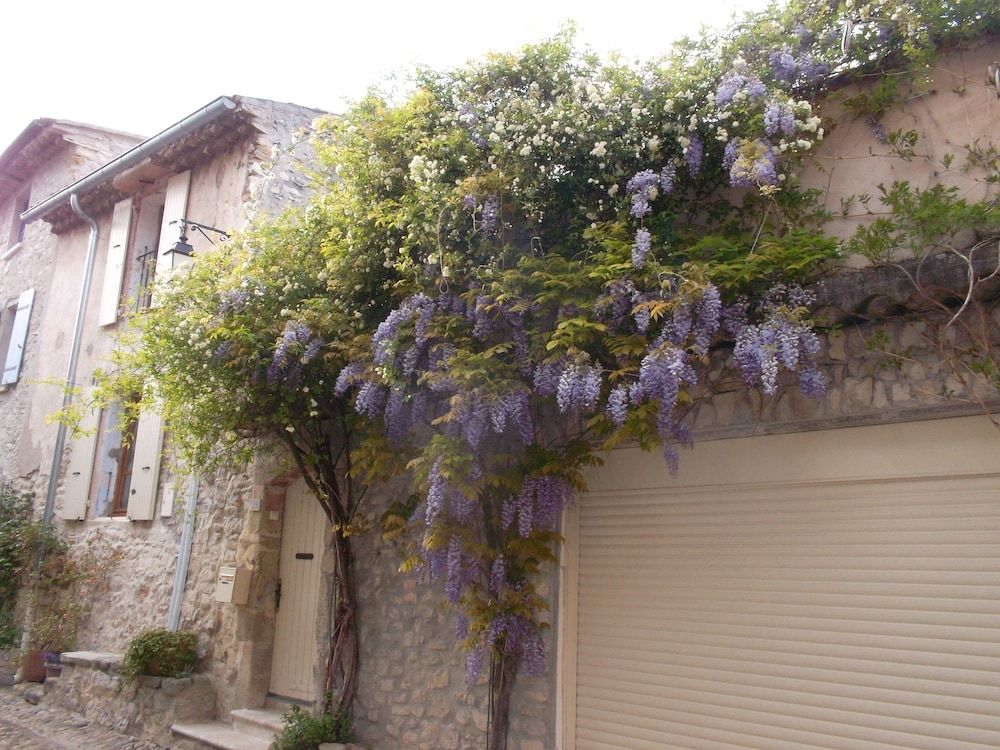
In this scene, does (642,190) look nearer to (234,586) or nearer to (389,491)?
(389,491)

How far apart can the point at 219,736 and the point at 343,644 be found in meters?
1.21

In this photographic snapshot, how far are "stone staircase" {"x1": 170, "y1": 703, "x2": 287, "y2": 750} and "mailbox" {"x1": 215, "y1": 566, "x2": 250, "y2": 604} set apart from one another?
0.80 meters

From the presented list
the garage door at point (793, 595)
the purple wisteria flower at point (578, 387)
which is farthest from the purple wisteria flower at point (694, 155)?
the garage door at point (793, 595)

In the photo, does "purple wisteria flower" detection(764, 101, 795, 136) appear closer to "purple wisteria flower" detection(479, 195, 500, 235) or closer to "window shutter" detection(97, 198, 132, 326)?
"purple wisteria flower" detection(479, 195, 500, 235)

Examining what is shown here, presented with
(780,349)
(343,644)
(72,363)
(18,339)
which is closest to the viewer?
A: (780,349)

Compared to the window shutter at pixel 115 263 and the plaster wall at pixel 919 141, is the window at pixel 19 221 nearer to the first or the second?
the window shutter at pixel 115 263

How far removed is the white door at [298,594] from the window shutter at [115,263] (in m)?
3.68

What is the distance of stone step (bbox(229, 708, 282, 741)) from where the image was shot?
567 centimetres

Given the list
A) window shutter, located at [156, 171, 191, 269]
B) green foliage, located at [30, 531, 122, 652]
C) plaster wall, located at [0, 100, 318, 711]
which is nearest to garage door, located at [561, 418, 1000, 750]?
plaster wall, located at [0, 100, 318, 711]

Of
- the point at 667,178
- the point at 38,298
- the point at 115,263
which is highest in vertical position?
the point at 38,298

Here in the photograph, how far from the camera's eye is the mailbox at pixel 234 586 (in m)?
6.24

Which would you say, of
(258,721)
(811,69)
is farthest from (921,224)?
(258,721)

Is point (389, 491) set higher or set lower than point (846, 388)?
lower

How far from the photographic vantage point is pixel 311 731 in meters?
5.09
